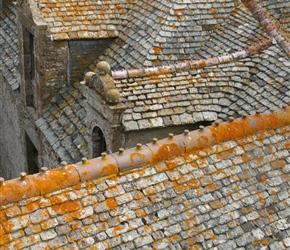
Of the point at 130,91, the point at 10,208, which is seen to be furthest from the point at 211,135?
the point at 10,208

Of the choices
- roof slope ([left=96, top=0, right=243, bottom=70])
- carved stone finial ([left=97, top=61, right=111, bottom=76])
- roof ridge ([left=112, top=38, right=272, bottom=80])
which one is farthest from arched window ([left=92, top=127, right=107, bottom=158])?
roof slope ([left=96, top=0, right=243, bottom=70])

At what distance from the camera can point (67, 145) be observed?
1315cm

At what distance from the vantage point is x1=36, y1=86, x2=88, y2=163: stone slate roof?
12.9 m

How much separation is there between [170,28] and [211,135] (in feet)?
15.3

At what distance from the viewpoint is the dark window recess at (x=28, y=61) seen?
15438 mm

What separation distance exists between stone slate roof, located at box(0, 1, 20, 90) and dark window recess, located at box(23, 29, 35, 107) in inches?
32.1

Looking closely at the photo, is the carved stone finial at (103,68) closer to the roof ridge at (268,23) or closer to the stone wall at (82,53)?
the stone wall at (82,53)

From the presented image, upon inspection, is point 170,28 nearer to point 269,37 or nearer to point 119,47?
point 119,47

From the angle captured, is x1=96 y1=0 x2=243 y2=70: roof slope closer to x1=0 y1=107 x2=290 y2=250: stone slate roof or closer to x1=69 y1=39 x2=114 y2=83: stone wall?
x1=69 y1=39 x2=114 y2=83: stone wall

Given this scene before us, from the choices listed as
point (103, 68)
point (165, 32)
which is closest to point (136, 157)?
point (103, 68)

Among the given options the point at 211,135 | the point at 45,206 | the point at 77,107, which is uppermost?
the point at 77,107

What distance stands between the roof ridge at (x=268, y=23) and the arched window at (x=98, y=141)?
4822mm

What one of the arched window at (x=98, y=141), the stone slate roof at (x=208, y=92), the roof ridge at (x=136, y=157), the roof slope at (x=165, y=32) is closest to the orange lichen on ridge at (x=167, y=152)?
the roof ridge at (x=136, y=157)

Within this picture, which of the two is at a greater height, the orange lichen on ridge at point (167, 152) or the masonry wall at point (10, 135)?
the masonry wall at point (10, 135)
